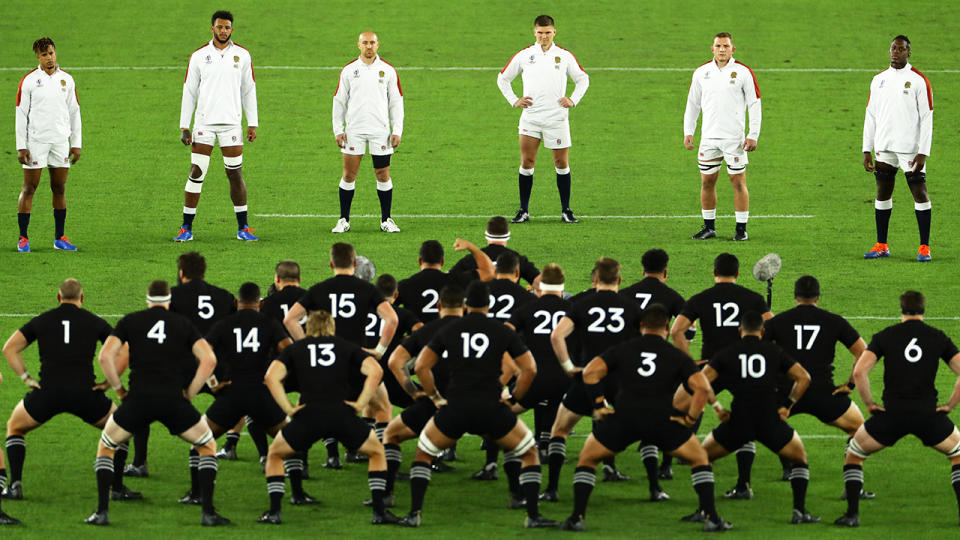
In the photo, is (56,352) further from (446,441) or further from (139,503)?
(446,441)

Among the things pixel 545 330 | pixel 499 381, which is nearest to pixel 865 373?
pixel 545 330

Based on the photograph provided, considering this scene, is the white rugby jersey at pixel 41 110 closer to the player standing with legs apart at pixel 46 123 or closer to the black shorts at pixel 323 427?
the player standing with legs apart at pixel 46 123

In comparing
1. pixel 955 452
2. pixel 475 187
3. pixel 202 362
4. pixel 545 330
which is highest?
pixel 475 187

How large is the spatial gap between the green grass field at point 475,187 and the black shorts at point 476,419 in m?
0.72

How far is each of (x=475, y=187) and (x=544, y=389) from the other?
10109mm

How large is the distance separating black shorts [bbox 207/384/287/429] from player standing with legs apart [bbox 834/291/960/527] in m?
4.24

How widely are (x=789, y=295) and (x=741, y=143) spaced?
2374 millimetres

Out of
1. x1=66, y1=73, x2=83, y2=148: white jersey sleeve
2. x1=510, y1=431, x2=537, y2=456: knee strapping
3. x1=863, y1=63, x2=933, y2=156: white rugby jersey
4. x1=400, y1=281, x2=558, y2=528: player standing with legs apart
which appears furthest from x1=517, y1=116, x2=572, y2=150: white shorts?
x1=510, y1=431, x2=537, y2=456: knee strapping

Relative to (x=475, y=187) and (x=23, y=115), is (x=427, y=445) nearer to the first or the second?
(x=23, y=115)

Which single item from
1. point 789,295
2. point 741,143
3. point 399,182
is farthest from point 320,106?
point 789,295

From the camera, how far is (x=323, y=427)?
10.8 meters

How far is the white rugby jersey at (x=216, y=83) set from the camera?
722 inches

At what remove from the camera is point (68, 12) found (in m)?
29.3

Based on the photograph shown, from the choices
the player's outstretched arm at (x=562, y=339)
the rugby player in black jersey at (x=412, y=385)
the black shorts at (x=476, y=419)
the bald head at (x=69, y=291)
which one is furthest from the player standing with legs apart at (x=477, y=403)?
the bald head at (x=69, y=291)
